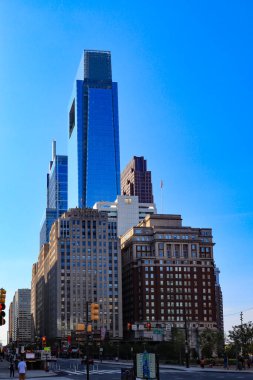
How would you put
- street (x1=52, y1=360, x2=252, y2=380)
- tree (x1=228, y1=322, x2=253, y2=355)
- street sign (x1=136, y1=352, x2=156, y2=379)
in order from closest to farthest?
street sign (x1=136, y1=352, x2=156, y2=379) → street (x1=52, y1=360, x2=252, y2=380) → tree (x1=228, y1=322, x2=253, y2=355)

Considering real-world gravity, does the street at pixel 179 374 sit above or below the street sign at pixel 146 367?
below

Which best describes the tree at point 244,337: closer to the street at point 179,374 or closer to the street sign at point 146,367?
the street at point 179,374

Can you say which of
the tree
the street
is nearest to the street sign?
the street

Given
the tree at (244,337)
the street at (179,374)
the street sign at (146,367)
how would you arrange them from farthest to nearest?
the tree at (244,337) → the street at (179,374) → the street sign at (146,367)

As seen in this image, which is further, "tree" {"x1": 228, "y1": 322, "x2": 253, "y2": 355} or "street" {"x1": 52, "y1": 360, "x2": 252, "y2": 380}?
"tree" {"x1": 228, "y1": 322, "x2": 253, "y2": 355}

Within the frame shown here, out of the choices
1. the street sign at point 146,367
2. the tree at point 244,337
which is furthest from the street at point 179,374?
the tree at point 244,337

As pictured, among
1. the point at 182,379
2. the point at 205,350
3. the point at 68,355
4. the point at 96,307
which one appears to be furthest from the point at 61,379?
the point at 68,355

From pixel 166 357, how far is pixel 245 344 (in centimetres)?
1825

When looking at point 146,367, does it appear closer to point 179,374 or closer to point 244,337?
point 179,374

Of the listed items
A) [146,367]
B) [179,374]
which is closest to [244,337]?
[179,374]

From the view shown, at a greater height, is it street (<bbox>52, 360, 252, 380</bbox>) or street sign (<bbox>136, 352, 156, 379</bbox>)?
street sign (<bbox>136, 352, 156, 379</bbox>)

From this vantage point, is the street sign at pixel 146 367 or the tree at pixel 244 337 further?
the tree at pixel 244 337

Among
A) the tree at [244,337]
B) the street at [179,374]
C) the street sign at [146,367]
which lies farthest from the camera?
the tree at [244,337]

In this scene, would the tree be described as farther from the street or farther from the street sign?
the street sign
